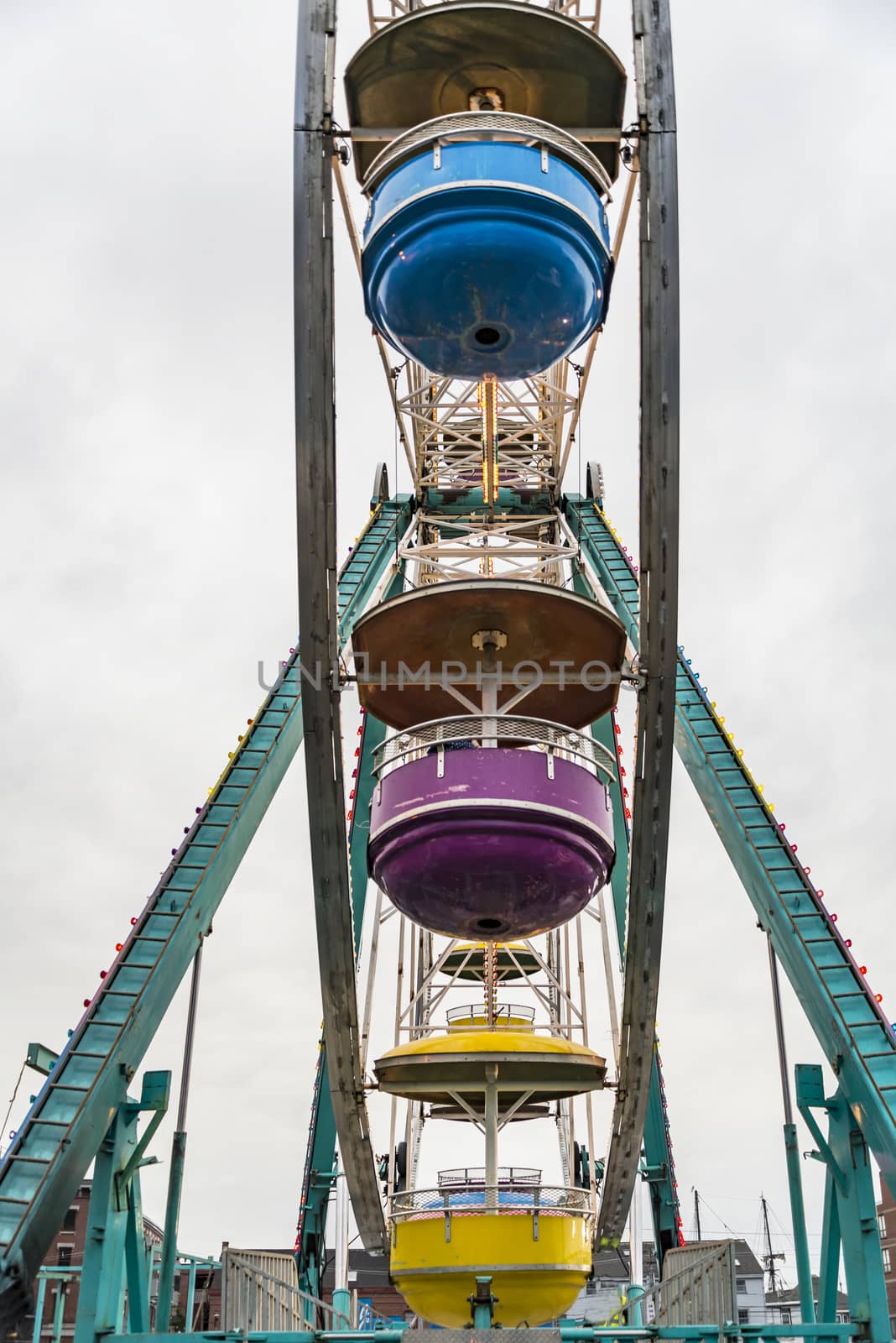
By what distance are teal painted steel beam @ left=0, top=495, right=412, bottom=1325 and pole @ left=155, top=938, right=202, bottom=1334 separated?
2.10 feet

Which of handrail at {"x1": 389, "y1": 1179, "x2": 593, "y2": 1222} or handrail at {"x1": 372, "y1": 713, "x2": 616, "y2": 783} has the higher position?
handrail at {"x1": 372, "y1": 713, "x2": 616, "y2": 783}

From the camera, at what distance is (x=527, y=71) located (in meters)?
14.9

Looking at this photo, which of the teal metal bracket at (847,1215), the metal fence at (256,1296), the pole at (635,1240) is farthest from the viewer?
the pole at (635,1240)

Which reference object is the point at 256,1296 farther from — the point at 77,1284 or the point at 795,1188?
the point at 77,1284

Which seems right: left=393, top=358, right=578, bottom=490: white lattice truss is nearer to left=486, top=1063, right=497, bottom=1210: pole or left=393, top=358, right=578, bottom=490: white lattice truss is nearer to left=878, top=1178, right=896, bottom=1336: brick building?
left=486, top=1063, right=497, bottom=1210: pole

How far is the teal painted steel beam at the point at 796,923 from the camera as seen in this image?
13641 millimetres

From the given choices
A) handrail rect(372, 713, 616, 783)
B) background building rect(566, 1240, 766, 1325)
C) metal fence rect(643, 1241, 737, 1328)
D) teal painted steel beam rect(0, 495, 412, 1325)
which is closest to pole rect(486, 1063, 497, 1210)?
metal fence rect(643, 1241, 737, 1328)

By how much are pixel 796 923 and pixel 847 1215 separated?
3.29m

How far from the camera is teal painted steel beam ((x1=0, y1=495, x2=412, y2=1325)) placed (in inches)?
481

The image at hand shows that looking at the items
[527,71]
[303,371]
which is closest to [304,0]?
[527,71]

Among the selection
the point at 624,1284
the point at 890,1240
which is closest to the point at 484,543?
the point at 624,1284

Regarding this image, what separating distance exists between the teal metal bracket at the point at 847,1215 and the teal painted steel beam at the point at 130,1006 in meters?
7.38

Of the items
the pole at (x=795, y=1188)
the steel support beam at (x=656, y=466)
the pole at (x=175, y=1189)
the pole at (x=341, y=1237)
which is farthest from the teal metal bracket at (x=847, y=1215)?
the pole at (x=341, y=1237)

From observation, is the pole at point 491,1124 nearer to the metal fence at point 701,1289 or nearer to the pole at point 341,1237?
the metal fence at point 701,1289
